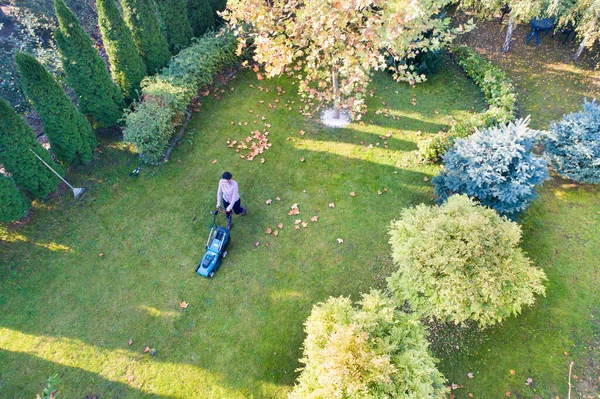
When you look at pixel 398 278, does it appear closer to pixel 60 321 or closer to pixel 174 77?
pixel 60 321

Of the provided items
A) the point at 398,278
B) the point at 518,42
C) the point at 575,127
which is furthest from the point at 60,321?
the point at 518,42

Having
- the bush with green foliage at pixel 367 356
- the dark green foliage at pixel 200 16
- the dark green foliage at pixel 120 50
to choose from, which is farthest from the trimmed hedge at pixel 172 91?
the bush with green foliage at pixel 367 356

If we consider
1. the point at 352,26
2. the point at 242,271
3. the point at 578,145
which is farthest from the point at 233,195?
the point at 578,145

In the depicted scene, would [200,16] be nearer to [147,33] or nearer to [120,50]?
[147,33]

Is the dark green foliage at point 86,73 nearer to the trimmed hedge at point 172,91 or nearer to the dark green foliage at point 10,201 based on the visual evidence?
the trimmed hedge at point 172,91

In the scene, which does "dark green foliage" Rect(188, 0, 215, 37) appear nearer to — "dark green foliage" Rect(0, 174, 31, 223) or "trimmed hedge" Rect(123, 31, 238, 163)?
"trimmed hedge" Rect(123, 31, 238, 163)

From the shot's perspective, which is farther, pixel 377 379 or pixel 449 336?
pixel 449 336
